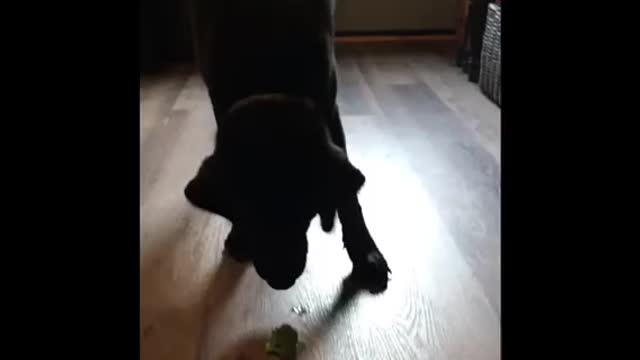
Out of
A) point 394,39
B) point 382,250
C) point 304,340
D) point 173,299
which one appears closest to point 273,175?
point 304,340

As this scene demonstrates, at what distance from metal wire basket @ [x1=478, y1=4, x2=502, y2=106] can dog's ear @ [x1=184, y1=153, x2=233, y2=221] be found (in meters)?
1.80

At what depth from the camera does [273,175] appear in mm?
1203

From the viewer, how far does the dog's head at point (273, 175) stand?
3.95 feet

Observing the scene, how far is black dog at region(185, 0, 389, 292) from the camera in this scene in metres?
1.21

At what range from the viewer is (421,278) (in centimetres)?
158

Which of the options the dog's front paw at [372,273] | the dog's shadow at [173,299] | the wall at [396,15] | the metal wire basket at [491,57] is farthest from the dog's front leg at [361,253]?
the wall at [396,15]

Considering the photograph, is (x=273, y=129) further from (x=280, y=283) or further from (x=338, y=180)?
(x=280, y=283)

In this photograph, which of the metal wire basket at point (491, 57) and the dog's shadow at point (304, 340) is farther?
the metal wire basket at point (491, 57)

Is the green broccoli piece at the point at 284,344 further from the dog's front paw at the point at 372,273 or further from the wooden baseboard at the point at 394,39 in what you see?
the wooden baseboard at the point at 394,39

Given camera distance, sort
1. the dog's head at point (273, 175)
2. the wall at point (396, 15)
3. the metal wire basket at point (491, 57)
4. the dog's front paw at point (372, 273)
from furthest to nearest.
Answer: the wall at point (396, 15)
the metal wire basket at point (491, 57)
the dog's front paw at point (372, 273)
the dog's head at point (273, 175)

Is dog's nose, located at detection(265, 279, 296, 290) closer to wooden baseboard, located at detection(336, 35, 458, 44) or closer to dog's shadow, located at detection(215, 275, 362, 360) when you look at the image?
dog's shadow, located at detection(215, 275, 362, 360)

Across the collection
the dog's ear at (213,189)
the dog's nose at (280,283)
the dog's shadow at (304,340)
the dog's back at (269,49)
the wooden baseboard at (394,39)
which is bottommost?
the wooden baseboard at (394,39)

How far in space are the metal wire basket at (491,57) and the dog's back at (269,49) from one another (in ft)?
5.14
